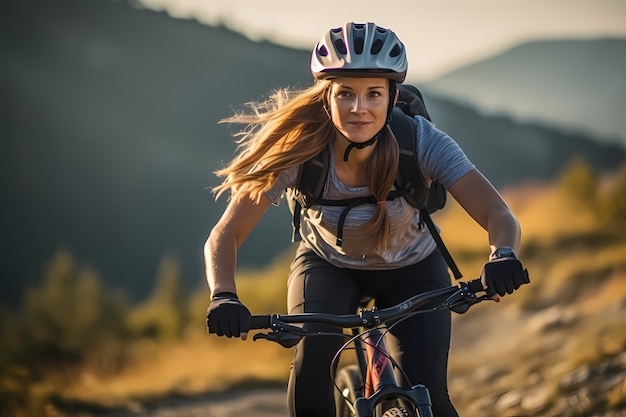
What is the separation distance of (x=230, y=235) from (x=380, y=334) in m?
0.59

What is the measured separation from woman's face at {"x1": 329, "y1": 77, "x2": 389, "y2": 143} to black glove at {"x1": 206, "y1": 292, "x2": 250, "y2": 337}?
2.40ft

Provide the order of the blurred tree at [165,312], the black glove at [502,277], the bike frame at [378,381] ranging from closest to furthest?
the black glove at [502,277], the bike frame at [378,381], the blurred tree at [165,312]

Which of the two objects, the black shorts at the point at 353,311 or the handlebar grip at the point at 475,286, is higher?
the black shorts at the point at 353,311

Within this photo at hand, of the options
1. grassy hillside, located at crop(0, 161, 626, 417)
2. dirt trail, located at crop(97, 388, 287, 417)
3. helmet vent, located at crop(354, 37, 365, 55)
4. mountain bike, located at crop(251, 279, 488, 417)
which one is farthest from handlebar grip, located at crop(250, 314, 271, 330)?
grassy hillside, located at crop(0, 161, 626, 417)

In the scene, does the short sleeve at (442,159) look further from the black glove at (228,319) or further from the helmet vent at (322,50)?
the black glove at (228,319)

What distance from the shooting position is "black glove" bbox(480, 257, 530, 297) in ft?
10.9

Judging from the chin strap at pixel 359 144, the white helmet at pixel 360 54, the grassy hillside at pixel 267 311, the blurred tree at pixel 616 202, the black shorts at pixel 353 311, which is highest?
the blurred tree at pixel 616 202

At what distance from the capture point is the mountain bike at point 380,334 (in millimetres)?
3363

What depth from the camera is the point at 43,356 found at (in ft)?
28.4

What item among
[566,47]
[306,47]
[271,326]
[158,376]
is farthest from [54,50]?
[271,326]

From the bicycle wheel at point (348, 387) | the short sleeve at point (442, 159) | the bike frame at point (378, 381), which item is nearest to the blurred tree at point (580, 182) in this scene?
the bicycle wheel at point (348, 387)

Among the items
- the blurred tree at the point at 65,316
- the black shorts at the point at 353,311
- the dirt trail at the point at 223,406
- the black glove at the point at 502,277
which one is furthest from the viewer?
the blurred tree at the point at 65,316

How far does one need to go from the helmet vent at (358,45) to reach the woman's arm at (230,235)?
1.84 feet

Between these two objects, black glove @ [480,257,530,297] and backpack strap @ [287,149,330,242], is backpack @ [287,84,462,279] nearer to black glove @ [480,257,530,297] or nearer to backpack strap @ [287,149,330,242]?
backpack strap @ [287,149,330,242]
